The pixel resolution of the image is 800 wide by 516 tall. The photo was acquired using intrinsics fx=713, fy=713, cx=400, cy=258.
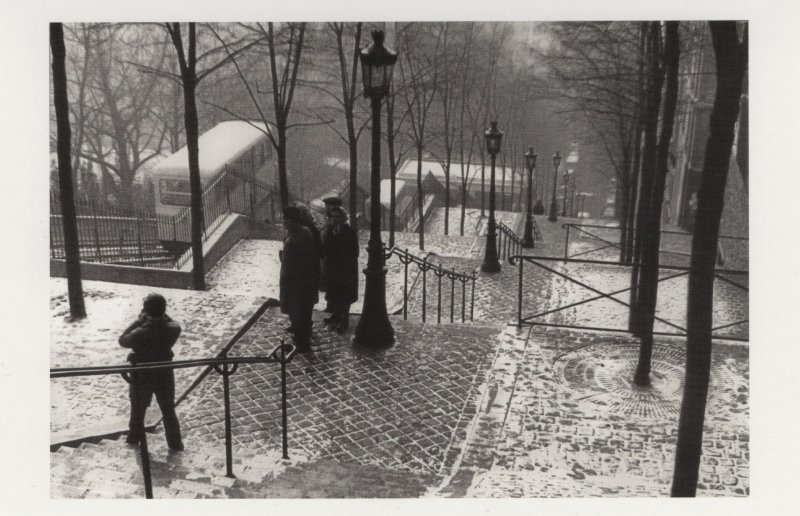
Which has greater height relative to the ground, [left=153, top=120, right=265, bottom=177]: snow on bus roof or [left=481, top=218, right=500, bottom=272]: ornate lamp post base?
[left=153, top=120, right=265, bottom=177]: snow on bus roof

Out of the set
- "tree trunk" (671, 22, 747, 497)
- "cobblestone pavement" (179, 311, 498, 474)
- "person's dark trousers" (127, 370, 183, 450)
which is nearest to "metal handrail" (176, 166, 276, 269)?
"cobblestone pavement" (179, 311, 498, 474)

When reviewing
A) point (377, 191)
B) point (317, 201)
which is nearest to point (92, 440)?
point (377, 191)

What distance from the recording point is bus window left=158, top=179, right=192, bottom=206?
625 inches

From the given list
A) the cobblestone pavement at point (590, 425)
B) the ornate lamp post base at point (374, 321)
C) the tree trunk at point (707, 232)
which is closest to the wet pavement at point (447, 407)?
the cobblestone pavement at point (590, 425)

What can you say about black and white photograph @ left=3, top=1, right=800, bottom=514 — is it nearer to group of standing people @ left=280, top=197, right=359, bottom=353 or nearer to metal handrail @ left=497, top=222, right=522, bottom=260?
group of standing people @ left=280, top=197, right=359, bottom=353

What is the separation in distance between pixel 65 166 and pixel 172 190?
7372 millimetres

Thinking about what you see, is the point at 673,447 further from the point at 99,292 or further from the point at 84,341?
the point at 99,292

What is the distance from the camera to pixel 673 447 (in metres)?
6.25

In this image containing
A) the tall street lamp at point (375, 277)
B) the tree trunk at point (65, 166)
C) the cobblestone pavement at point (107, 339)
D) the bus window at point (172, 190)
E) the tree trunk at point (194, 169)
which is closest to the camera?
the cobblestone pavement at point (107, 339)

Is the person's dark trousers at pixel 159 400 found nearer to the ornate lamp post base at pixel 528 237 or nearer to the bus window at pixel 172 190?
the bus window at pixel 172 190

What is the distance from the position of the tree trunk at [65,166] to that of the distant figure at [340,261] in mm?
3232

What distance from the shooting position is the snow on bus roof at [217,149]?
16031 mm

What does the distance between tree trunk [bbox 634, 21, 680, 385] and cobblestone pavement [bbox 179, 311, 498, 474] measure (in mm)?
1652
